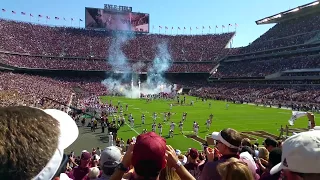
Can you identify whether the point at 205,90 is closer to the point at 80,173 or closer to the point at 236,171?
the point at 80,173

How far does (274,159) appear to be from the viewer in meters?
4.28

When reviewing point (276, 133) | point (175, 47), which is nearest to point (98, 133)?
point (276, 133)

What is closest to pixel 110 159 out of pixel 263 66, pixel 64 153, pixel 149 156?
pixel 149 156

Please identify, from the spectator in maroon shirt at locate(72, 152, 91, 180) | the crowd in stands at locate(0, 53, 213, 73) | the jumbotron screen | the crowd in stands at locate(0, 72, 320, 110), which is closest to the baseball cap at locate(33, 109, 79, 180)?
the spectator in maroon shirt at locate(72, 152, 91, 180)

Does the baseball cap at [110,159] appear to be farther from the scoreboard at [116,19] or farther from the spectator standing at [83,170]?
the scoreboard at [116,19]

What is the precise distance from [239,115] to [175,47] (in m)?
57.9

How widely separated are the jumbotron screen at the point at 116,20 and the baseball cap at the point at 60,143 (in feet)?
290

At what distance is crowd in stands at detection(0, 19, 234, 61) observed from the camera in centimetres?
7744

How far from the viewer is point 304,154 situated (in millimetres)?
2182

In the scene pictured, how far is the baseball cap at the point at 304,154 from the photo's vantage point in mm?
2164

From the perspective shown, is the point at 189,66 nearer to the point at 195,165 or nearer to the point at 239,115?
the point at 239,115

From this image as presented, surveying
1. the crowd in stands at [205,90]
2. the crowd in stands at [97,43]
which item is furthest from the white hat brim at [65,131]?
the crowd in stands at [97,43]

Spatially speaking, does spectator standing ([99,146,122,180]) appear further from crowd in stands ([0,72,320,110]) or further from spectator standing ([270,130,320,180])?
crowd in stands ([0,72,320,110])

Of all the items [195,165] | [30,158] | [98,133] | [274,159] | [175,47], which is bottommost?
[98,133]
